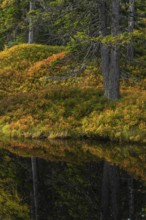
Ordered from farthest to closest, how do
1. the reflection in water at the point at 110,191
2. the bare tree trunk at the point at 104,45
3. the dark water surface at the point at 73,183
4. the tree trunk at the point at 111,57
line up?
the bare tree trunk at the point at 104,45 → the tree trunk at the point at 111,57 → the dark water surface at the point at 73,183 → the reflection in water at the point at 110,191

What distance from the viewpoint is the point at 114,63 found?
18.1 metres

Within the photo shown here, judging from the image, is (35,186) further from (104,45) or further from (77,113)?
(104,45)

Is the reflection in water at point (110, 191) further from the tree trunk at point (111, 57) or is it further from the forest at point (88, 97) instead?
the tree trunk at point (111, 57)

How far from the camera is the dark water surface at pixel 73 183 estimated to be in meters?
8.01

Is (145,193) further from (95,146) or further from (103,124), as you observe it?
(103,124)

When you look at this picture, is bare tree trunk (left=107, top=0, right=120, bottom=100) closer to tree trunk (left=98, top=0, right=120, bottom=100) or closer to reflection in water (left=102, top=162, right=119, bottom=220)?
tree trunk (left=98, top=0, right=120, bottom=100)

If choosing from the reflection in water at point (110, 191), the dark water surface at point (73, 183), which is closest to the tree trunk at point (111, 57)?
the dark water surface at point (73, 183)

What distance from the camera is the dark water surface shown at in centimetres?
801

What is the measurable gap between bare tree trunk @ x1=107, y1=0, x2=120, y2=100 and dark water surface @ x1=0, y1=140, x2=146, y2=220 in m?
4.10

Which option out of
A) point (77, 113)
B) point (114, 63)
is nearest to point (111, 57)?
point (114, 63)

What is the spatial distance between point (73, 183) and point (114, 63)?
9174mm

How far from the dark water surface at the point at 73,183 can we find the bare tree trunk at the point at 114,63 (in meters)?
4.10

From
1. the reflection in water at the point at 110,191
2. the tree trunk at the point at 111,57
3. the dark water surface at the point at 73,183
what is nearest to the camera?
the reflection in water at the point at 110,191

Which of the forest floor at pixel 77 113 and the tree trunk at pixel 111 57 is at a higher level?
the tree trunk at pixel 111 57
